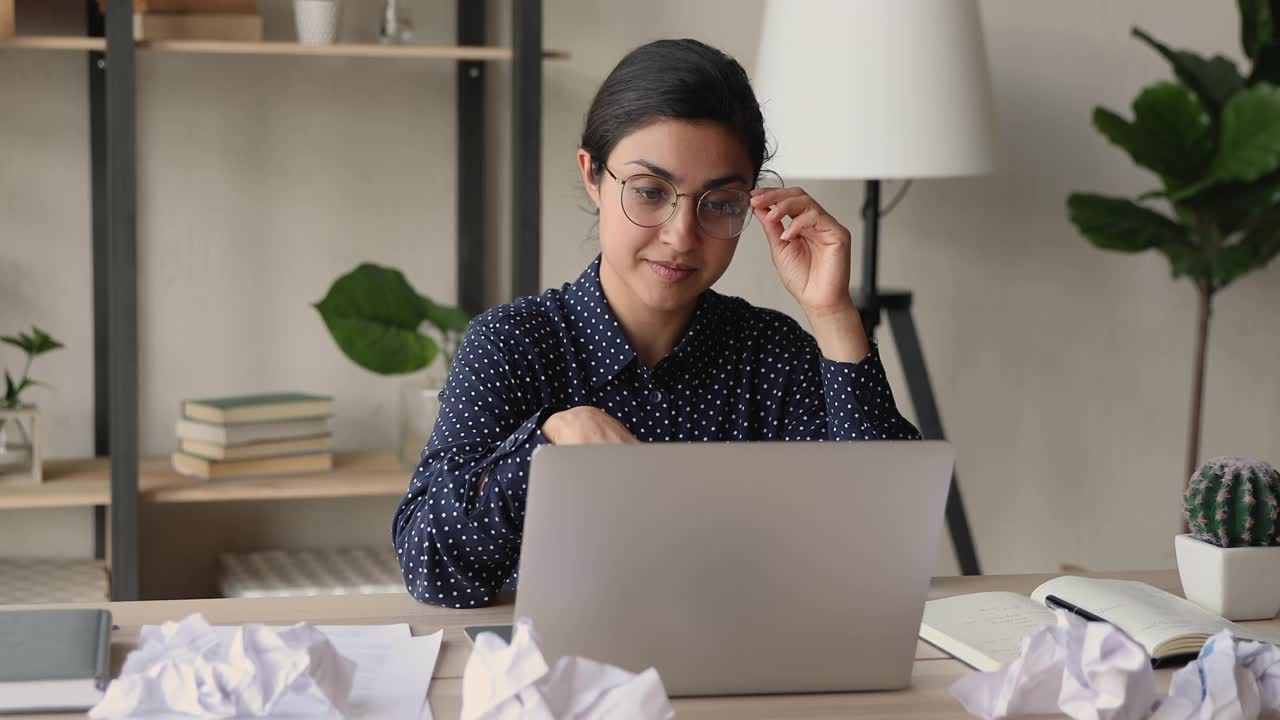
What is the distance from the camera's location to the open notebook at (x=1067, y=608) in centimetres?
118

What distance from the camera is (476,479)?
1307 millimetres

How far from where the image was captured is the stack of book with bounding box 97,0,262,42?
95.6 inches

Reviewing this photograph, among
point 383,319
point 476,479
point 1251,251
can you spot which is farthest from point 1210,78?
point 476,479

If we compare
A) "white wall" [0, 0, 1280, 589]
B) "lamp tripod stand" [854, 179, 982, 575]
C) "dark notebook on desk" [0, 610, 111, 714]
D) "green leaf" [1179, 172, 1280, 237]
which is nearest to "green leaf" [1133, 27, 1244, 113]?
"green leaf" [1179, 172, 1280, 237]

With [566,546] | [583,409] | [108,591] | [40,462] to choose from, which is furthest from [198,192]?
[566,546]

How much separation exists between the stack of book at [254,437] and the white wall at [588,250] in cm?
27

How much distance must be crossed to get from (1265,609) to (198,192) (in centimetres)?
213

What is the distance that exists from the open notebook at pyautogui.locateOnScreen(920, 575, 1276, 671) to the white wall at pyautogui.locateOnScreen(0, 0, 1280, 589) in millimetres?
1711

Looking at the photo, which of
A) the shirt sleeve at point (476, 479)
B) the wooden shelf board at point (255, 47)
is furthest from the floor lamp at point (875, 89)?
the shirt sleeve at point (476, 479)

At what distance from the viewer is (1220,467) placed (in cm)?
132

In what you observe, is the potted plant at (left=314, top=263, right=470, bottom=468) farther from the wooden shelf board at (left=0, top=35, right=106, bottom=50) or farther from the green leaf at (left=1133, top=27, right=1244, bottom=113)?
the green leaf at (left=1133, top=27, right=1244, bottom=113)

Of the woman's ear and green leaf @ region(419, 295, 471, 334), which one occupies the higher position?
the woman's ear

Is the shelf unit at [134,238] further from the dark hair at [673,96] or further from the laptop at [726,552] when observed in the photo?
the laptop at [726,552]

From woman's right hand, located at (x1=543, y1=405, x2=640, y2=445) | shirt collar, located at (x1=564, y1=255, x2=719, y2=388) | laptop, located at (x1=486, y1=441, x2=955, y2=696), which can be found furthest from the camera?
shirt collar, located at (x1=564, y1=255, x2=719, y2=388)
